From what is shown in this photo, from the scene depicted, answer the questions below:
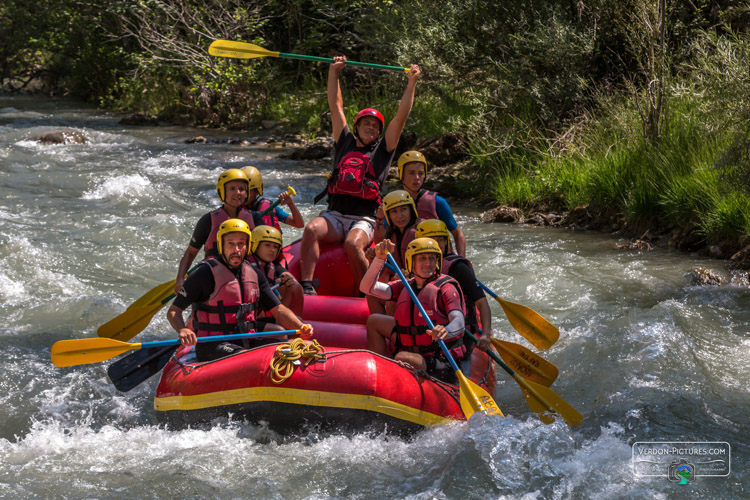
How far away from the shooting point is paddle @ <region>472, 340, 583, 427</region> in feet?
13.8

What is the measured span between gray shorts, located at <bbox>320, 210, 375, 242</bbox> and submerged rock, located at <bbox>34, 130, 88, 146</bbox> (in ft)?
30.9

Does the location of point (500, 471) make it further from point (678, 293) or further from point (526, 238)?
point (526, 238)

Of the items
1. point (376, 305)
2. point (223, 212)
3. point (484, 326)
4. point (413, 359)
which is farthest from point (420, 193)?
point (413, 359)

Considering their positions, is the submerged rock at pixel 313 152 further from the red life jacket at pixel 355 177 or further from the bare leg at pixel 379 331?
the bare leg at pixel 379 331

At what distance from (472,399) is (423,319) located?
51 cm

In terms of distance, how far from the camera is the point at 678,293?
20.5ft

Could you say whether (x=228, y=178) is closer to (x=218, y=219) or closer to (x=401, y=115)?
(x=218, y=219)

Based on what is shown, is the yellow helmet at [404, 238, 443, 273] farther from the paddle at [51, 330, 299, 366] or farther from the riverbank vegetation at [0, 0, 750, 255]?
the riverbank vegetation at [0, 0, 750, 255]

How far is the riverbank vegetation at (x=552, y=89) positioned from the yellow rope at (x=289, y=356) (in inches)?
151

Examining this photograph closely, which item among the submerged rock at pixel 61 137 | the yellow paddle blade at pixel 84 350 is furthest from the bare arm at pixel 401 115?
the submerged rock at pixel 61 137

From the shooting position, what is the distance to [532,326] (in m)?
5.09

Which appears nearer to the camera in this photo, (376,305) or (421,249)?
(421,249)

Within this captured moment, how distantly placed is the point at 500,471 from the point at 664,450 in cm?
87

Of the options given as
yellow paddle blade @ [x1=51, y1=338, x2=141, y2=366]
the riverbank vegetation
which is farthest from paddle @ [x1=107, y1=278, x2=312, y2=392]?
the riverbank vegetation
